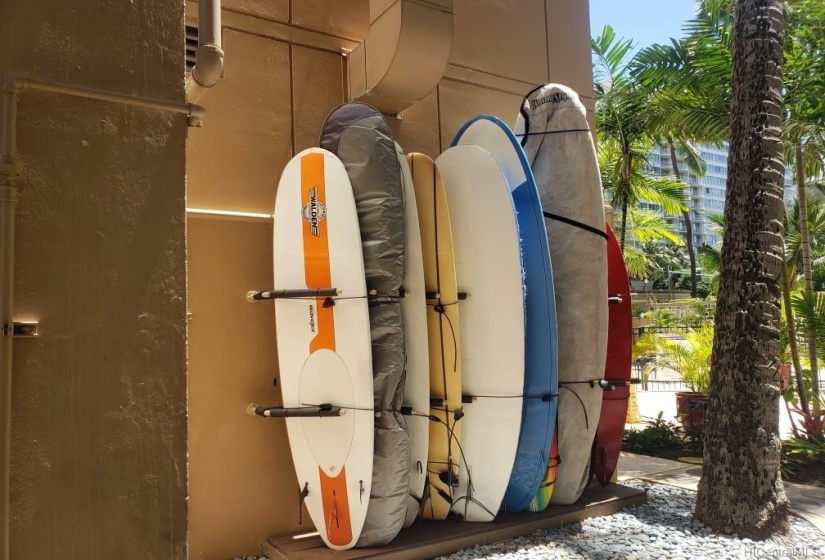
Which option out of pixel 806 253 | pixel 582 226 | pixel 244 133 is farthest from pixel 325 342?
pixel 806 253

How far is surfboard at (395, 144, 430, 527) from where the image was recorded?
3.46m

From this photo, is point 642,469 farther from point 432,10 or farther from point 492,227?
point 432,10

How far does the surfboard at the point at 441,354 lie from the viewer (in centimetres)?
359

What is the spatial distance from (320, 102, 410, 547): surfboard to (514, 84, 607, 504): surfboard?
4.00 feet

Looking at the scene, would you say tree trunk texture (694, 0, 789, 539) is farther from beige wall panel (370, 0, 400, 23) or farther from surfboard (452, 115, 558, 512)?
beige wall panel (370, 0, 400, 23)

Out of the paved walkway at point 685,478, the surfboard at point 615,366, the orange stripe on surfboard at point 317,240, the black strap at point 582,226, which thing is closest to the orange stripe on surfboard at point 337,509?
the orange stripe on surfboard at point 317,240

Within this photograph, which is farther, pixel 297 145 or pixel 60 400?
pixel 297 145

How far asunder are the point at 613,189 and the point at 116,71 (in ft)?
35.6

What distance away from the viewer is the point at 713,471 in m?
3.88

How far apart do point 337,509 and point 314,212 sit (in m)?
1.57

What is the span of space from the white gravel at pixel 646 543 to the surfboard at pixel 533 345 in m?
0.31

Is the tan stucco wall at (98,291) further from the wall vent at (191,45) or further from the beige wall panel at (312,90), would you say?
the beige wall panel at (312,90)

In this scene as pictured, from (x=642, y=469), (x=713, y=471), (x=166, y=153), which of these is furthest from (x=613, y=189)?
(x=166, y=153)

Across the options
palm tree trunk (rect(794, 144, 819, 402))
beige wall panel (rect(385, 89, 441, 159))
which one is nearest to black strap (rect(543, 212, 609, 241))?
beige wall panel (rect(385, 89, 441, 159))
